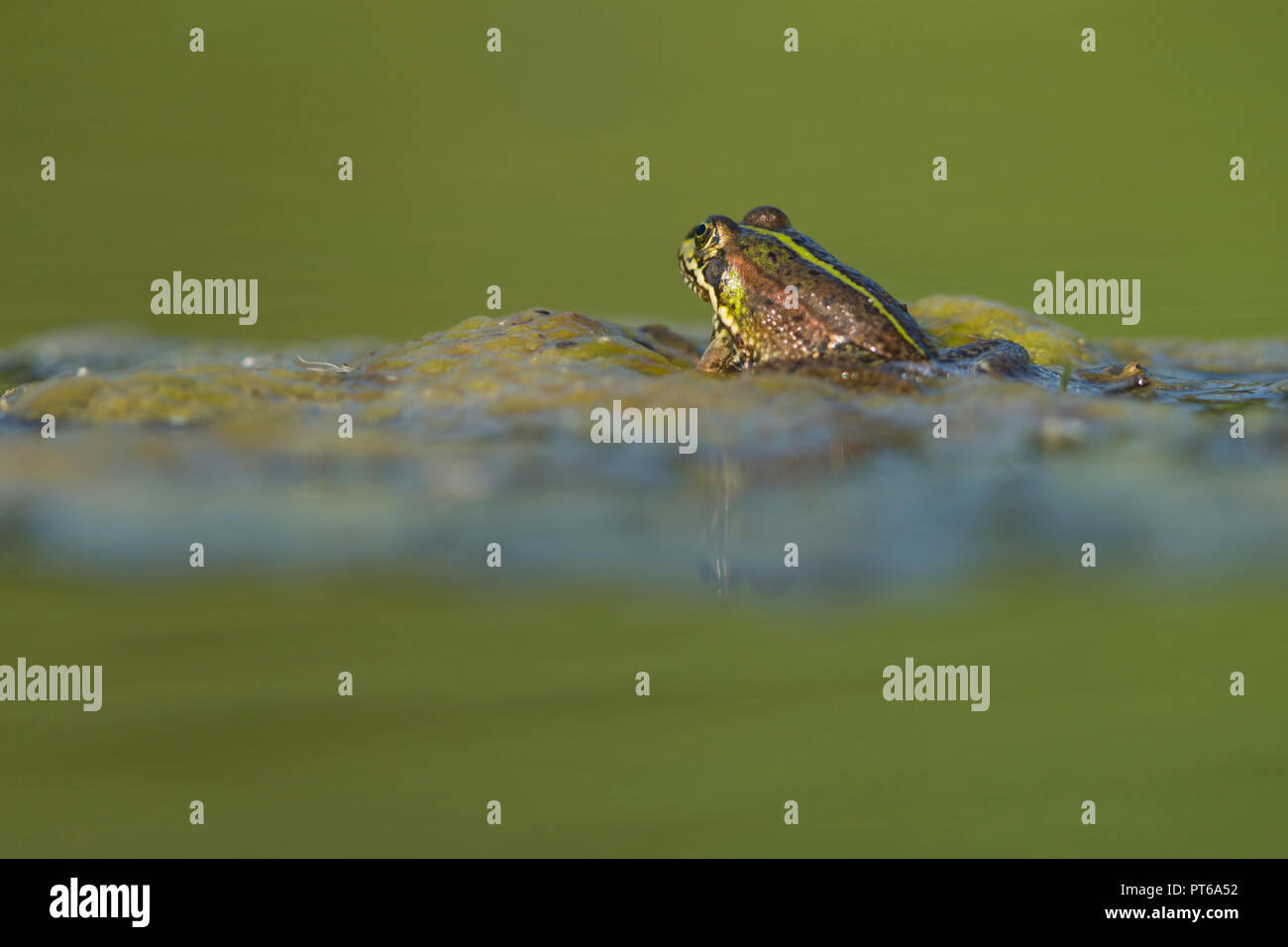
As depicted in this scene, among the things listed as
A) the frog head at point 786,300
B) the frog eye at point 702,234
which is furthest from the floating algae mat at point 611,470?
the frog eye at point 702,234

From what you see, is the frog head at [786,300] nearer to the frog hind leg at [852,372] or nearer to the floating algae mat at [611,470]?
the frog hind leg at [852,372]

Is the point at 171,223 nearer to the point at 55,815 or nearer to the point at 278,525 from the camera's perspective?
the point at 278,525

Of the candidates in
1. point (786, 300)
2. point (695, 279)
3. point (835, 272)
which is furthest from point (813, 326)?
point (695, 279)

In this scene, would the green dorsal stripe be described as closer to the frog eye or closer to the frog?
the frog

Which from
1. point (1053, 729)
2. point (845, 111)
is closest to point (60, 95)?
point (845, 111)

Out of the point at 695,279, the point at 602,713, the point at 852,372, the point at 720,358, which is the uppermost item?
the point at 695,279

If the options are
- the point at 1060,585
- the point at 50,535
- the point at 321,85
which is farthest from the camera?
the point at 321,85

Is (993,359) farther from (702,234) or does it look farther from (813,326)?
(702,234)
